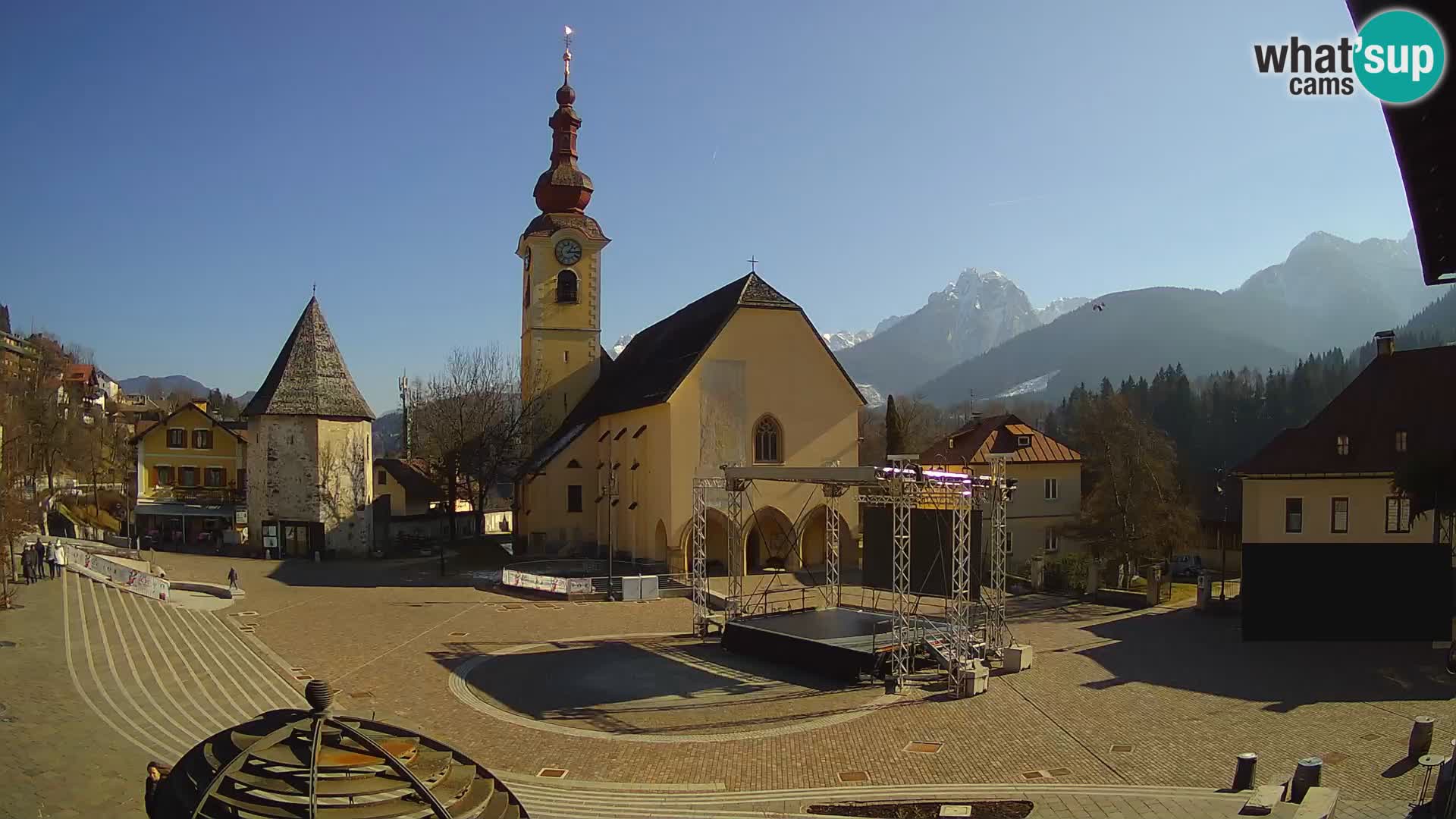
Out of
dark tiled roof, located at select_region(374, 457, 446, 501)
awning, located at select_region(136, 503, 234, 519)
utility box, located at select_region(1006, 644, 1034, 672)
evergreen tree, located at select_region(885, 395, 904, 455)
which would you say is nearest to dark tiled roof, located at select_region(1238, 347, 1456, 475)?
utility box, located at select_region(1006, 644, 1034, 672)

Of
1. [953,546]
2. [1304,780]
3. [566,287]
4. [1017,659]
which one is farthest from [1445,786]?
[566,287]

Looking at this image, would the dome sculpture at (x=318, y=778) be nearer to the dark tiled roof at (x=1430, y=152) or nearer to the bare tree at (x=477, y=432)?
the dark tiled roof at (x=1430, y=152)

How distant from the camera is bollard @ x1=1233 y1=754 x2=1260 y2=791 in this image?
1178cm

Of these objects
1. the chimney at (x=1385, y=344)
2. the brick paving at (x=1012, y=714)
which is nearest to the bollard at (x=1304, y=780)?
the brick paving at (x=1012, y=714)

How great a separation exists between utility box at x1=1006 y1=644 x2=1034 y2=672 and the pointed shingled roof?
103ft

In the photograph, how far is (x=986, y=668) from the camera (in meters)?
18.9

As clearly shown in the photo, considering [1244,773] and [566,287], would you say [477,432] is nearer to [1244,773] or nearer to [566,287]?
[566,287]

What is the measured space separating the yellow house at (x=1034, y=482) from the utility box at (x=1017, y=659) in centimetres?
2042

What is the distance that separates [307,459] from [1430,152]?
137 ft

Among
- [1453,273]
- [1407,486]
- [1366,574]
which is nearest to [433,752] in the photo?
[1453,273]

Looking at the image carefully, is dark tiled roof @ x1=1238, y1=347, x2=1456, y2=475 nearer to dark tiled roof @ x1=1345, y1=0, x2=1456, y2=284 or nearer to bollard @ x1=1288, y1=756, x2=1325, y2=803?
bollard @ x1=1288, y1=756, x2=1325, y2=803

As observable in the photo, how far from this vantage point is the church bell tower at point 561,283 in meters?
46.8

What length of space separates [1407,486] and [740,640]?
13.7 m

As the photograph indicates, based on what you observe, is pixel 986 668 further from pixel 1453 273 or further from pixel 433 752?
pixel 433 752
